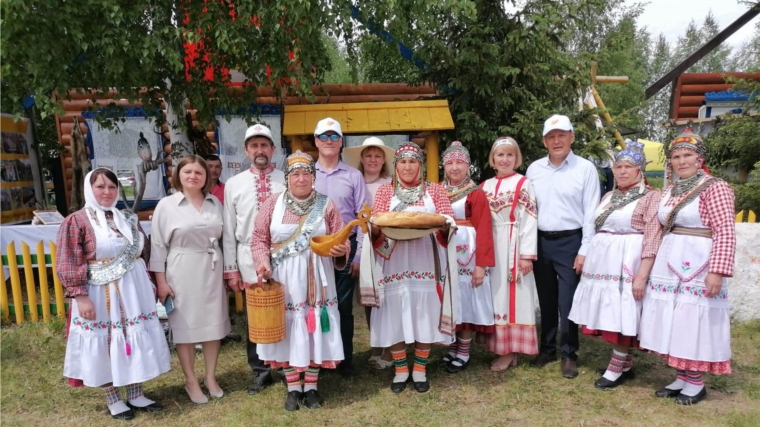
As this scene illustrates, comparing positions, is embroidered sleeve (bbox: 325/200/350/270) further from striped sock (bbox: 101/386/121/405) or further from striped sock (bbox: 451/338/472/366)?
striped sock (bbox: 101/386/121/405)

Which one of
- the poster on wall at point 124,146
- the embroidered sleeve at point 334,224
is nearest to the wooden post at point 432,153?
the embroidered sleeve at point 334,224

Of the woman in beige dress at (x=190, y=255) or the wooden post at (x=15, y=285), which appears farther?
the wooden post at (x=15, y=285)

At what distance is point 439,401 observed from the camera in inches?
144

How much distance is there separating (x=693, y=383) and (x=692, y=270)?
0.91 m

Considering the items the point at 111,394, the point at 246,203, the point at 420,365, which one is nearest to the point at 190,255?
the point at 246,203

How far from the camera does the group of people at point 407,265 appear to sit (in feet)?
10.7

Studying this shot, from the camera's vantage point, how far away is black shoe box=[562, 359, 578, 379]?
4.03 metres

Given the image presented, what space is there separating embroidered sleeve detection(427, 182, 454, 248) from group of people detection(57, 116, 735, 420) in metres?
0.01

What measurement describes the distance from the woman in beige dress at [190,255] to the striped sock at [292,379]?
61 centimetres

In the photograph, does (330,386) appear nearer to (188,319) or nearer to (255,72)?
(188,319)

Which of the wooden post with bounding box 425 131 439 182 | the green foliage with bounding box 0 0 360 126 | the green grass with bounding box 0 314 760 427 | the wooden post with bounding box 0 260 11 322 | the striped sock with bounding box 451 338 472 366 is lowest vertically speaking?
the green grass with bounding box 0 314 760 427

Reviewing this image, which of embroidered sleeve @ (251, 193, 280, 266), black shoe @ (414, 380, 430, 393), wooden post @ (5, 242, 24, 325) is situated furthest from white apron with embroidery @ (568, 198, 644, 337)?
→ wooden post @ (5, 242, 24, 325)

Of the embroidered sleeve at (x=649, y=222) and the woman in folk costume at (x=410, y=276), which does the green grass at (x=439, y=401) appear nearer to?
the woman in folk costume at (x=410, y=276)

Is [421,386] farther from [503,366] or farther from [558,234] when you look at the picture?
[558,234]
